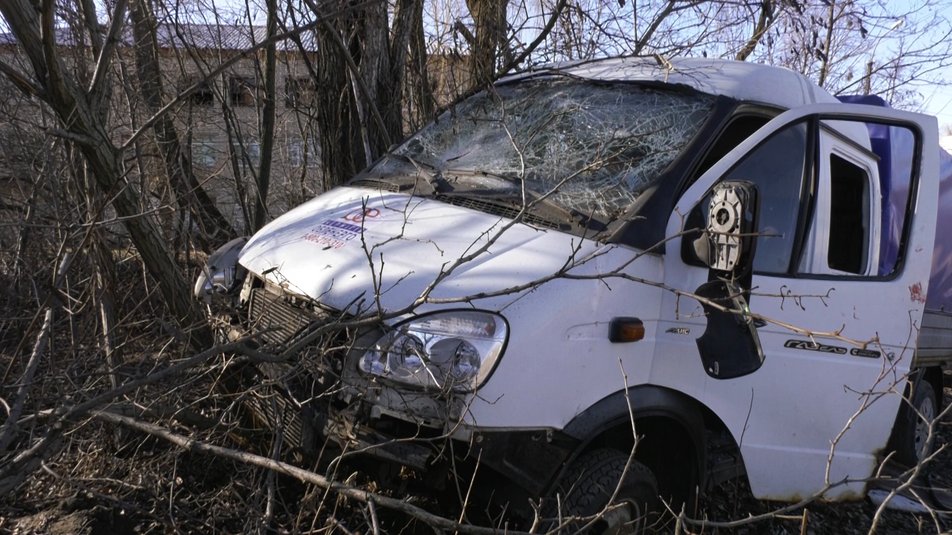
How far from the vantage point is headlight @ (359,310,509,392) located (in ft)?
8.63

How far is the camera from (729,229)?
2.83m

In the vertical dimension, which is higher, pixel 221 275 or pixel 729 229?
pixel 729 229

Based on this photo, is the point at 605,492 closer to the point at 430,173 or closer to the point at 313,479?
the point at 313,479

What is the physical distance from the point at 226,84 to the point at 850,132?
4.72 m

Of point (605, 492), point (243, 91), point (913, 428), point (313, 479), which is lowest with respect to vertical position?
point (913, 428)

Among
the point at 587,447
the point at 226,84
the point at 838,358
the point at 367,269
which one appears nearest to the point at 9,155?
the point at 226,84

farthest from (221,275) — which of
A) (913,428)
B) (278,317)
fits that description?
(913,428)

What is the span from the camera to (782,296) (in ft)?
10.5

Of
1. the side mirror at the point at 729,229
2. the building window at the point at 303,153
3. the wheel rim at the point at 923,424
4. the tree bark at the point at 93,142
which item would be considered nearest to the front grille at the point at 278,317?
the tree bark at the point at 93,142

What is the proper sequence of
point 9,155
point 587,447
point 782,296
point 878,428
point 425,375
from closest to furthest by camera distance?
point 425,375 < point 587,447 < point 782,296 < point 878,428 < point 9,155

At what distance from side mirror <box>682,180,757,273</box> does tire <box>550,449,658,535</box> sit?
0.84 m

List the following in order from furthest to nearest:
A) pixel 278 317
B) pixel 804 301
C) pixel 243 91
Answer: pixel 243 91 → pixel 804 301 → pixel 278 317

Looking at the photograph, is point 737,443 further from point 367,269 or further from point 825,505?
point 367,269

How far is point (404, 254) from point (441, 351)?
0.55 metres
